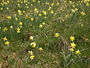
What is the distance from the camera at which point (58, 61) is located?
12.6 feet

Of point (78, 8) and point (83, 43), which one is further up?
point (78, 8)

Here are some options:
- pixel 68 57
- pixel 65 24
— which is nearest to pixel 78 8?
pixel 65 24

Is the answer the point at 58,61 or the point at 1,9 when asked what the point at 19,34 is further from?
the point at 1,9

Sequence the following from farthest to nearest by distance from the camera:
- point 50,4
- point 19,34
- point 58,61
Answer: point 50,4 → point 19,34 → point 58,61

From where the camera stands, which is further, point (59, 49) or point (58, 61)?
point (59, 49)

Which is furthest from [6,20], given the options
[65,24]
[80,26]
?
[80,26]

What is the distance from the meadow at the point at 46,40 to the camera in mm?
3740

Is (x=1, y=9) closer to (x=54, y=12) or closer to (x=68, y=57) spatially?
(x=54, y=12)

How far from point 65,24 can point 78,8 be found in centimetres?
144

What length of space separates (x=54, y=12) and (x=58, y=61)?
2.80 metres

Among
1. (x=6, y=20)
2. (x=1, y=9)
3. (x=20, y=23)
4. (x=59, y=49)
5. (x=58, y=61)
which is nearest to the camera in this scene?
(x=58, y=61)

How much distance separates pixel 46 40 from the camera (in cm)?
444

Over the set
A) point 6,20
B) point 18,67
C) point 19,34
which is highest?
point 6,20

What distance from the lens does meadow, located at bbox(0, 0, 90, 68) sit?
12.3 ft
